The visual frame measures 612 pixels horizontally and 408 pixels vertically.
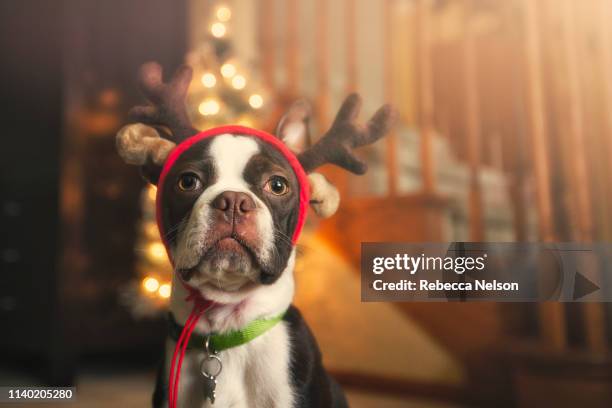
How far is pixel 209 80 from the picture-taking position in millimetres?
1312

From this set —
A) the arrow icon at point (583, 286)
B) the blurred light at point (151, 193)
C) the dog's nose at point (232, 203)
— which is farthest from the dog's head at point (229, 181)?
the arrow icon at point (583, 286)

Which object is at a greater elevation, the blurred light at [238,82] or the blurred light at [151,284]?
the blurred light at [238,82]

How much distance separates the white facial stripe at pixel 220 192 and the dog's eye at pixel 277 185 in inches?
1.0

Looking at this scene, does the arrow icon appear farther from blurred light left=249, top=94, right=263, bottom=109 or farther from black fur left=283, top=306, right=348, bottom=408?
blurred light left=249, top=94, right=263, bottom=109

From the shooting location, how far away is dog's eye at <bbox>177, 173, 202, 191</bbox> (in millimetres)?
565

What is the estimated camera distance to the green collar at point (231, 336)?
1.85ft

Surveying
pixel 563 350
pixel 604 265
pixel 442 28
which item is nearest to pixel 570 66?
pixel 442 28

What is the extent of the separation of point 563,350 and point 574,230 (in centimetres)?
27

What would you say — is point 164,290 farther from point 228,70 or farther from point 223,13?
point 223,13

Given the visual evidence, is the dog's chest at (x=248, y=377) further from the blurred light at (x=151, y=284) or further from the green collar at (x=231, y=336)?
the blurred light at (x=151, y=284)

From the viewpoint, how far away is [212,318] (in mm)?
571

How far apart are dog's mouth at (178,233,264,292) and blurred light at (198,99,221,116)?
0.79 m

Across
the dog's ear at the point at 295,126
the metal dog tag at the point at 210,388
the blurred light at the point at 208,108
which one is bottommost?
the metal dog tag at the point at 210,388

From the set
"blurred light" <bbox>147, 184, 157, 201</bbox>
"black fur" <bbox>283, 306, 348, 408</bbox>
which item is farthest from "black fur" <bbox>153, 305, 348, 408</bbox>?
"blurred light" <bbox>147, 184, 157, 201</bbox>
